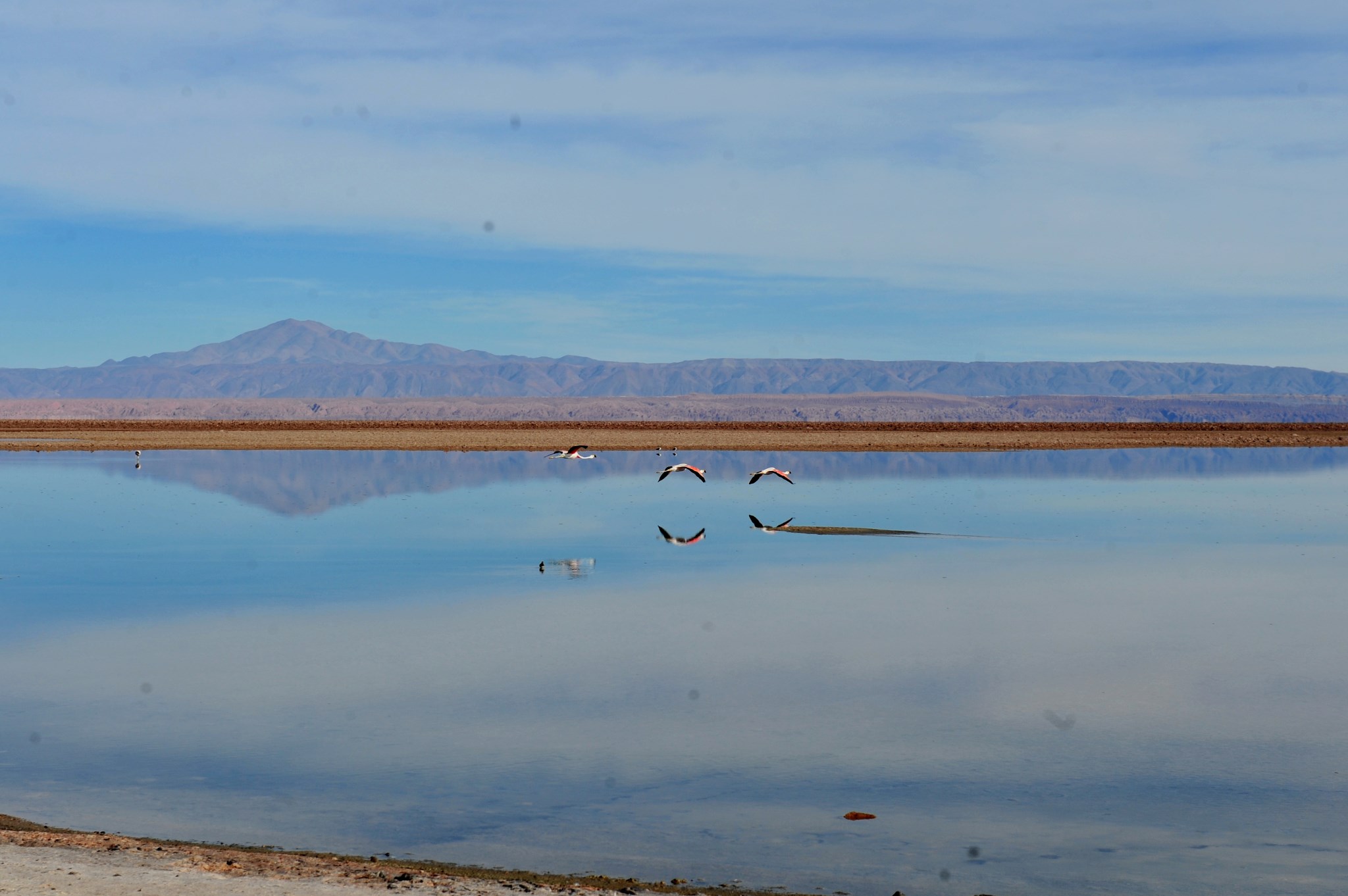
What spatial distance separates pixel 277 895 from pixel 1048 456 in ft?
194

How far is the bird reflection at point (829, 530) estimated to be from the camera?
27.8m

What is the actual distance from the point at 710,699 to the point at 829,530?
15758mm

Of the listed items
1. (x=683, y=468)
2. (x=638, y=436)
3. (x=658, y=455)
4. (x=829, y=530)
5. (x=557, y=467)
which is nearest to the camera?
(x=829, y=530)

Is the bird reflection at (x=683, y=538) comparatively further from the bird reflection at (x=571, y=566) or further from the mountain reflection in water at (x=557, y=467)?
the mountain reflection in water at (x=557, y=467)

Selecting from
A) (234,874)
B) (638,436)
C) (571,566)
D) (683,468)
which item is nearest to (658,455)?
(683,468)

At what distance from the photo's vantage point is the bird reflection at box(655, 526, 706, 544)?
26062 millimetres

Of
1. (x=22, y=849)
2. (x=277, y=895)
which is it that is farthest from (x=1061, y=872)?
(x=22, y=849)

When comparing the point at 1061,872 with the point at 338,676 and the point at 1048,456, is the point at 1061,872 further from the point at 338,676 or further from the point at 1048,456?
the point at 1048,456

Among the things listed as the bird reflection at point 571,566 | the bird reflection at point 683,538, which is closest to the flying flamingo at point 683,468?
the bird reflection at point 683,538

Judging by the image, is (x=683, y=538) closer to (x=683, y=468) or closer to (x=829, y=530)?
(x=829, y=530)

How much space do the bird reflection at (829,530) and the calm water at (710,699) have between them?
30.8 inches

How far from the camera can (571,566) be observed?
22219 millimetres

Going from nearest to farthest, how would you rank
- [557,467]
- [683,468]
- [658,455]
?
[683,468] < [557,467] < [658,455]

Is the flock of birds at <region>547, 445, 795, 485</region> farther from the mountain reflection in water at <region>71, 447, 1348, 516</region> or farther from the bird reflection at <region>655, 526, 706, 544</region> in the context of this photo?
the bird reflection at <region>655, 526, 706, 544</region>
